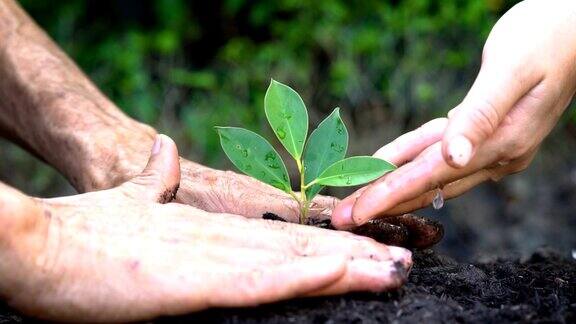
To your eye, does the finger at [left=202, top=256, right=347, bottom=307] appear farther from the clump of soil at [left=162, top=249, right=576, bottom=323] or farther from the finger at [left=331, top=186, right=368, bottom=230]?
the finger at [left=331, top=186, right=368, bottom=230]

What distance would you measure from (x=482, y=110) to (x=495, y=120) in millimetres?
49

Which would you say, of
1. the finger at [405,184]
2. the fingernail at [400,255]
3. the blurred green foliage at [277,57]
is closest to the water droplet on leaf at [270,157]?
the finger at [405,184]

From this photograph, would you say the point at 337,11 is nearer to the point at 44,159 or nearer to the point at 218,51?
the point at 218,51

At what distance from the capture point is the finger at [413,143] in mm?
1705

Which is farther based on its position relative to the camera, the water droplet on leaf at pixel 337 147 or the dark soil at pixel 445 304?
the water droplet on leaf at pixel 337 147

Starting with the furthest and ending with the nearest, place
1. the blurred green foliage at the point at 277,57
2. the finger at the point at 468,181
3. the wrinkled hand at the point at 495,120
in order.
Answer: the blurred green foliage at the point at 277,57
the finger at the point at 468,181
the wrinkled hand at the point at 495,120

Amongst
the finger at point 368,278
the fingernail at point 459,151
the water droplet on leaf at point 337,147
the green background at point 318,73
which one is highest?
the green background at point 318,73

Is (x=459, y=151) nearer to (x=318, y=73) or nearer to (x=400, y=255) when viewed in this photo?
(x=400, y=255)

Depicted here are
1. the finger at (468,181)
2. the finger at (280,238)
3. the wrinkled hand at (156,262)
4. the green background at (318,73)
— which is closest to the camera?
the wrinkled hand at (156,262)

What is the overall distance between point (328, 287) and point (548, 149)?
2.84 metres

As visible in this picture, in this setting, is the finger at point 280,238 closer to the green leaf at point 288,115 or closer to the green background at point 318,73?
the green leaf at point 288,115

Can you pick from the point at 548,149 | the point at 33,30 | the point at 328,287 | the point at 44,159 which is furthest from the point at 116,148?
the point at 548,149

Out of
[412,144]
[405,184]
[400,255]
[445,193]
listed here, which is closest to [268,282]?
[400,255]

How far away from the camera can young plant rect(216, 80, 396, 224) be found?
1653 mm
